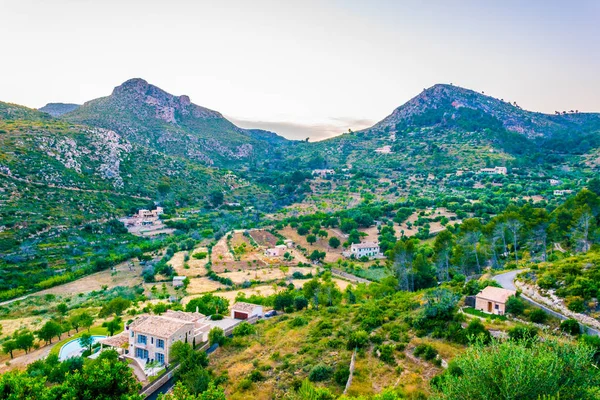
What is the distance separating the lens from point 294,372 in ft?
63.8

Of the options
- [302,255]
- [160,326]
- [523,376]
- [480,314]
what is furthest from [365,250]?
[523,376]

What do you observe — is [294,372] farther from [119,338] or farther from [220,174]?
[220,174]

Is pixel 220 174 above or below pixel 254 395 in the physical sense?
above

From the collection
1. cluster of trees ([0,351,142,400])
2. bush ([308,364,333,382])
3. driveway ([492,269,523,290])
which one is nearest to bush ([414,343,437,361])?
bush ([308,364,333,382])

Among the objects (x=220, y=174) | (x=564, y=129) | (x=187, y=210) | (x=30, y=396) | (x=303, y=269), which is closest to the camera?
(x=30, y=396)

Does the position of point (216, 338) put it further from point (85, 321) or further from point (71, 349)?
point (85, 321)

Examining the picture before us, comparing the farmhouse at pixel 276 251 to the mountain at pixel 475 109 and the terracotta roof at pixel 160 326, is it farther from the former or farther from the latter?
the mountain at pixel 475 109

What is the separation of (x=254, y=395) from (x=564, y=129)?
18503 cm

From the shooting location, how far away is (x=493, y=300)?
2022 cm

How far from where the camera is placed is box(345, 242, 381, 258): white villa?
55.9m

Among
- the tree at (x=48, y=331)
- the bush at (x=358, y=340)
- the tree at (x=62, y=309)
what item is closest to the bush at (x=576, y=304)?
the bush at (x=358, y=340)

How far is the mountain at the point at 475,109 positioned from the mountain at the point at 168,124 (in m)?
66.2

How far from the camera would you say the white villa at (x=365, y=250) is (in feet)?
183

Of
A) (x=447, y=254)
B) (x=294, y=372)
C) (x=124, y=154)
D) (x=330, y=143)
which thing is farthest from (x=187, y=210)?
(x=330, y=143)
